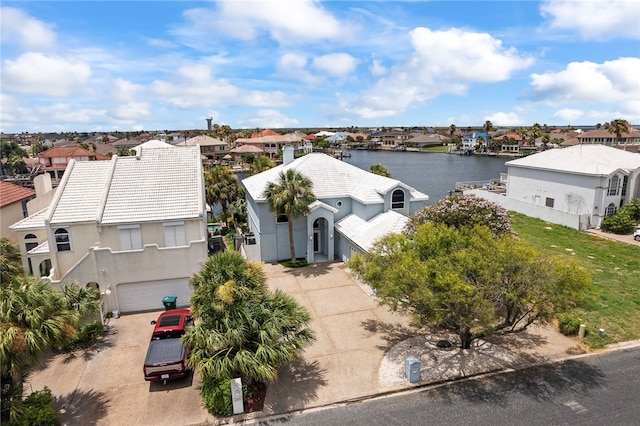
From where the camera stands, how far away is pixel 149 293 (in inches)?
864

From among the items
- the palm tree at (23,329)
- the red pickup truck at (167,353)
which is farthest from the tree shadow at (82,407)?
the palm tree at (23,329)

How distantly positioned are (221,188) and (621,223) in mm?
37149

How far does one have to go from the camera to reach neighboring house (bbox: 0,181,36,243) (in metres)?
26.1

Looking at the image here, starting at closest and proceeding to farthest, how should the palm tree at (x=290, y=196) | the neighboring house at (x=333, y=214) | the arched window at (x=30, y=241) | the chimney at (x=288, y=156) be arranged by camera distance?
the arched window at (x=30, y=241) < the palm tree at (x=290, y=196) < the neighboring house at (x=333, y=214) < the chimney at (x=288, y=156)

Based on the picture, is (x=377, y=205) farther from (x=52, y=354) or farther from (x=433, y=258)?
(x=52, y=354)

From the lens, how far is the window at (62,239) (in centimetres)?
2157

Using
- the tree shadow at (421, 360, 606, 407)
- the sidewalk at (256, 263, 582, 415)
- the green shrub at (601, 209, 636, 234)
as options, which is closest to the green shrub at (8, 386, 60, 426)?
the sidewalk at (256, 263, 582, 415)

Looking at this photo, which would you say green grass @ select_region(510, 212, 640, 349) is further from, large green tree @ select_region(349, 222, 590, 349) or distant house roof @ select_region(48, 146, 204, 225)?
distant house roof @ select_region(48, 146, 204, 225)

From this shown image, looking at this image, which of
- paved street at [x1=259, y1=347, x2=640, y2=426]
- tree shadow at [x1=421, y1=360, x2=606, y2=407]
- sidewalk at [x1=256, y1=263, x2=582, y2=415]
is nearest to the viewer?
paved street at [x1=259, y1=347, x2=640, y2=426]

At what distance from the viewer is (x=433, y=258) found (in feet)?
51.2

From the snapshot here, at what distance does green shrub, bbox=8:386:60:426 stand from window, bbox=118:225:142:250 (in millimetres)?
9327

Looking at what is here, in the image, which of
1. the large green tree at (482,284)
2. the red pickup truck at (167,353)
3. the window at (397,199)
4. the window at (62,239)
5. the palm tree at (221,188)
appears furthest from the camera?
the palm tree at (221,188)

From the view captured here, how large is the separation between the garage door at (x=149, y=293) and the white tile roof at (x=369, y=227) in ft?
35.7

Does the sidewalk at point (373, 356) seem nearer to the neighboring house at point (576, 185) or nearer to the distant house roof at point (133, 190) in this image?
the distant house roof at point (133, 190)
